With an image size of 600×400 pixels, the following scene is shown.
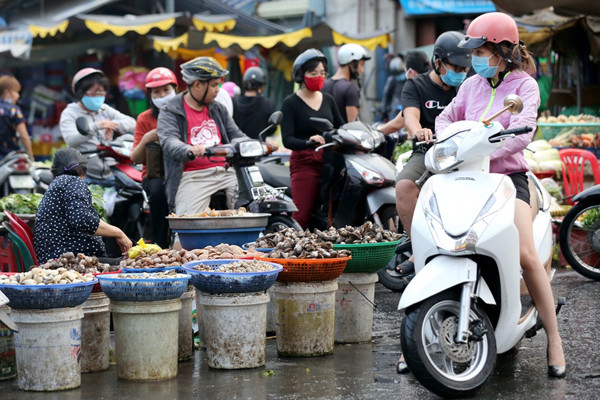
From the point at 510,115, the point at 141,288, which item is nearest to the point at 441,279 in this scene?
the point at 510,115

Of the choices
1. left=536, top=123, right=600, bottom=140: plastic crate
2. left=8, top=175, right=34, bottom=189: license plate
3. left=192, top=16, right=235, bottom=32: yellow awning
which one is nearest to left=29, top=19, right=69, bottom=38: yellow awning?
left=192, top=16, right=235, bottom=32: yellow awning

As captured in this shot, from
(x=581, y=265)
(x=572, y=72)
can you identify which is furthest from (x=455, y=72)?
(x=572, y=72)

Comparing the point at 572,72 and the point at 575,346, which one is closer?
the point at 575,346

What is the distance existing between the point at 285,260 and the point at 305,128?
3.61m

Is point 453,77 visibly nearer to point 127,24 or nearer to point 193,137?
point 193,137

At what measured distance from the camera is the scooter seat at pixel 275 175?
413 inches

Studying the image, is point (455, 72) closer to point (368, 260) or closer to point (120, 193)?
point (368, 260)

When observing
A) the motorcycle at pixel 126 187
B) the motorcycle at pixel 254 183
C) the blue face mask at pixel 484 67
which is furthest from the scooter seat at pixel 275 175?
the blue face mask at pixel 484 67

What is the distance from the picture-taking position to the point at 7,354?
5645 millimetres

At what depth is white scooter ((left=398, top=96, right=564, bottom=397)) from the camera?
491 cm

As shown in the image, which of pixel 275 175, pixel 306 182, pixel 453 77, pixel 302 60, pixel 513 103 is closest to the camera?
Answer: pixel 513 103

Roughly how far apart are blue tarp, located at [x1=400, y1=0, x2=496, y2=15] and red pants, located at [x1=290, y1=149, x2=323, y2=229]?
500 inches

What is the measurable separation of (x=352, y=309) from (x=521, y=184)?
159cm

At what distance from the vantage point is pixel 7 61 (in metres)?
20.4
